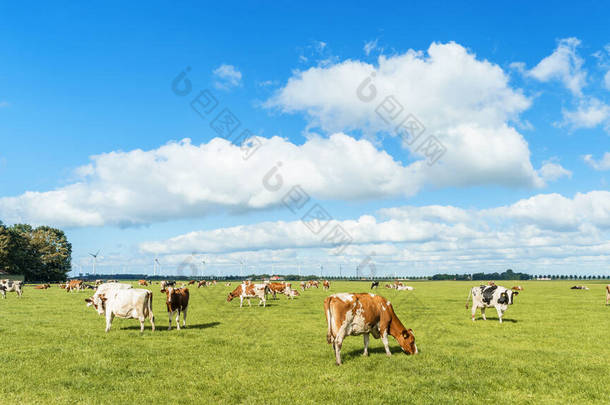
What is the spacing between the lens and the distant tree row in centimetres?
9575

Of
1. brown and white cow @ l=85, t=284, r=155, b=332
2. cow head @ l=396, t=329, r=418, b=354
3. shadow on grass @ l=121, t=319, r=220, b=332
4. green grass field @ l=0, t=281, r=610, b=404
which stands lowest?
shadow on grass @ l=121, t=319, r=220, b=332

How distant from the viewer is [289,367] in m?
13.0

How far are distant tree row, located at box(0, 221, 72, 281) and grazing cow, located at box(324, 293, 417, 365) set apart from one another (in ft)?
342

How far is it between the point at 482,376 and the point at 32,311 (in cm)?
3065

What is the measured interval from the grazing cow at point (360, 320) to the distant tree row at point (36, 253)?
342ft

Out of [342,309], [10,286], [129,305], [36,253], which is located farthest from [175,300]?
[36,253]

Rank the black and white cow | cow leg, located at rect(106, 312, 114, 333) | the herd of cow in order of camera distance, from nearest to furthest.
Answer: the herd of cow → cow leg, located at rect(106, 312, 114, 333) → the black and white cow

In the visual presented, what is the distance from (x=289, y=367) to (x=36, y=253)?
119m

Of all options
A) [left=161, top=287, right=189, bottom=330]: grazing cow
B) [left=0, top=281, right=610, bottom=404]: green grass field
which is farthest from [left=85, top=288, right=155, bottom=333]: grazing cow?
[left=161, top=287, right=189, bottom=330]: grazing cow

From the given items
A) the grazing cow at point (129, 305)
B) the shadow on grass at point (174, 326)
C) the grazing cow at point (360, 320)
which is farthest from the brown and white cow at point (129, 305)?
the grazing cow at point (360, 320)

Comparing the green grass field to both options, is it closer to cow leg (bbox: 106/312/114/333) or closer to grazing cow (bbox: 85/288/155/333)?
cow leg (bbox: 106/312/114/333)

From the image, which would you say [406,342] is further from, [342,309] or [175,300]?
[175,300]

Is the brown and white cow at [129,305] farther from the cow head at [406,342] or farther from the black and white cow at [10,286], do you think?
the black and white cow at [10,286]

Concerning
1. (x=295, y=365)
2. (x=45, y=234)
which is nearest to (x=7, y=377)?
(x=295, y=365)
